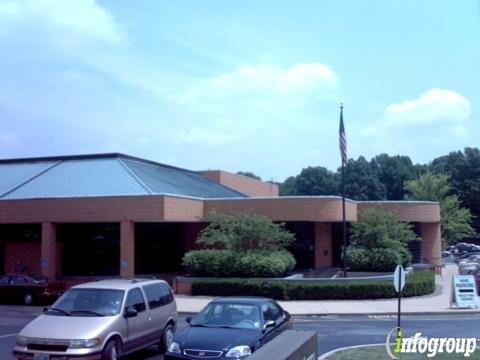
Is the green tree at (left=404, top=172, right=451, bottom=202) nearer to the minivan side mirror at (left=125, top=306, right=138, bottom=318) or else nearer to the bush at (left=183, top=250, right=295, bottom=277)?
the bush at (left=183, top=250, right=295, bottom=277)

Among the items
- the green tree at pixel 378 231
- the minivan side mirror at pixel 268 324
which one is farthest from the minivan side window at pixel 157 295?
the green tree at pixel 378 231

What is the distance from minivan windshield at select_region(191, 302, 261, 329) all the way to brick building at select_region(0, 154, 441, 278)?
58.9ft

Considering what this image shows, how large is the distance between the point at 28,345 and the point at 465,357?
817 cm

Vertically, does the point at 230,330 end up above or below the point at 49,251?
below

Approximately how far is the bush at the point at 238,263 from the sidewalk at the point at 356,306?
1.70 meters

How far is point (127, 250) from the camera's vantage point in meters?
30.8

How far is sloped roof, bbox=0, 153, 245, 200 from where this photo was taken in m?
33.5

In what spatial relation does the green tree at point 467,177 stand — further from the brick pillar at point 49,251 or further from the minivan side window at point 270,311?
the minivan side window at point 270,311

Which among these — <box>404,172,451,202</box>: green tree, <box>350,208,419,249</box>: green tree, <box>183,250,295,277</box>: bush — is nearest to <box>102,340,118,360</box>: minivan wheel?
<box>183,250,295,277</box>: bush

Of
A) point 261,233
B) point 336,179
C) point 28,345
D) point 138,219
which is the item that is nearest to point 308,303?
point 261,233

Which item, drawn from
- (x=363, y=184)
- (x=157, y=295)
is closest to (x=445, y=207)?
(x=363, y=184)

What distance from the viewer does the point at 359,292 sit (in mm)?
28109

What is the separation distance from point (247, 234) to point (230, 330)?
1931 cm

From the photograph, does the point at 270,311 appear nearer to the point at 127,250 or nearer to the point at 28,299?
the point at 28,299
